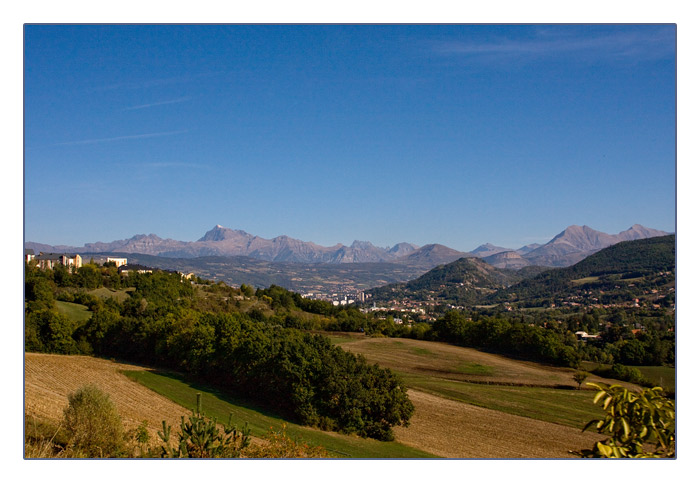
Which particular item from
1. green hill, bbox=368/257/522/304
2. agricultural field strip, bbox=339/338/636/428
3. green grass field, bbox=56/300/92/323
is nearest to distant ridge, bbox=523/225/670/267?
agricultural field strip, bbox=339/338/636/428

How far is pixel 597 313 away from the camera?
24.1 meters

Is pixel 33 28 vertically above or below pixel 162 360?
above

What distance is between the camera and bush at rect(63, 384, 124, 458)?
23.5 feet

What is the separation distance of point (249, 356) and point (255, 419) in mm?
5411

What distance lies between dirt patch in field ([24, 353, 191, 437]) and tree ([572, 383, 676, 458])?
8.26 m

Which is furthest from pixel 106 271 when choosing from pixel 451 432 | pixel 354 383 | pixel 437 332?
pixel 451 432

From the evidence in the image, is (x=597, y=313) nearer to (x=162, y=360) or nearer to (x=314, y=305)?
(x=162, y=360)

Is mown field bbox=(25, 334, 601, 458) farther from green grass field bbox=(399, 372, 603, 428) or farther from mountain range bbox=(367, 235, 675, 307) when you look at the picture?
mountain range bbox=(367, 235, 675, 307)

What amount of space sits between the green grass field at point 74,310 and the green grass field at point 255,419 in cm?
1325

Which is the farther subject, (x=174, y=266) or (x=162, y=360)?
(x=174, y=266)

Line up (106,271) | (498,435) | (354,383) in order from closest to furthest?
(498,435)
(354,383)
(106,271)

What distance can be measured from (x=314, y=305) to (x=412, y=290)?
66.4 metres

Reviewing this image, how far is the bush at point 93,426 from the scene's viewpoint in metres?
7.16

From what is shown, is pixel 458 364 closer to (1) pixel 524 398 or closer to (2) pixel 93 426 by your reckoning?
(1) pixel 524 398
